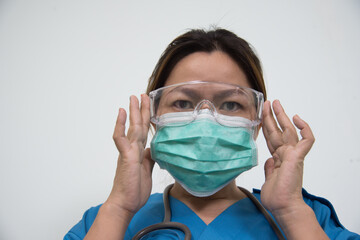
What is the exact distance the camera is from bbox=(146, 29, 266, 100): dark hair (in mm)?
1290

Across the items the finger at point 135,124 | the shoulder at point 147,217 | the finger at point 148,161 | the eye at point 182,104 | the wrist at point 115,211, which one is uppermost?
the eye at point 182,104

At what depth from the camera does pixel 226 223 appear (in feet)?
3.71

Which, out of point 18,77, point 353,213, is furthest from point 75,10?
point 353,213

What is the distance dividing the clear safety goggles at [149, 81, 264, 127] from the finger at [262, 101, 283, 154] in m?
0.04

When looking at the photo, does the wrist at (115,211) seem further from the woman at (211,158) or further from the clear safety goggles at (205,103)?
the clear safety goggles at (205,103)

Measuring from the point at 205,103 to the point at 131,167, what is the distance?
14.8 inches

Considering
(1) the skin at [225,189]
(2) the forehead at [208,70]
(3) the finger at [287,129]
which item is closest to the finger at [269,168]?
(1) the skin at [225,189]

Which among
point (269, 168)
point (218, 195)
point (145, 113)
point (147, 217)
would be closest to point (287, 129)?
point (269, 168)

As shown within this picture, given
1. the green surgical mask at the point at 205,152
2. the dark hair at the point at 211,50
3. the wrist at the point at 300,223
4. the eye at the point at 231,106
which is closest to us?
the wrist at the point at 300,223

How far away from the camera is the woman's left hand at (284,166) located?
3.25ft

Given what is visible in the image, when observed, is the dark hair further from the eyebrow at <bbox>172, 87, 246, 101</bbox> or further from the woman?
the eyebrow at <bbox>172, 87, 246, 101</bbox>

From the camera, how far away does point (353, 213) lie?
5.67 feet

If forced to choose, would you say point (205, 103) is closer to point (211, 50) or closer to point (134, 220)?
point (211, 50)

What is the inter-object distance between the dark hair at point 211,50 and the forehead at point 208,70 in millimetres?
31
